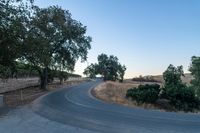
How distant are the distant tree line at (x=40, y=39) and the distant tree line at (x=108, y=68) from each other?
7986cm

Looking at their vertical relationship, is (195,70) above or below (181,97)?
above

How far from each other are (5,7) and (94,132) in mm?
17744

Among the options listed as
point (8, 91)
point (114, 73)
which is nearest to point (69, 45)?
point (8, 91)

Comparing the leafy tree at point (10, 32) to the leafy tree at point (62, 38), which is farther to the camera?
the leafy tree at point (62, 38)

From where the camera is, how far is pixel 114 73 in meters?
143

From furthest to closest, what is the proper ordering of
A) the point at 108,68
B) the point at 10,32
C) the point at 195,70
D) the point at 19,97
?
the point at 108,68 → the point at 195,70 → the point at 19,97 → the point at 10,32

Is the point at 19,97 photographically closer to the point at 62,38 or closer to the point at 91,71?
the point at 62,38

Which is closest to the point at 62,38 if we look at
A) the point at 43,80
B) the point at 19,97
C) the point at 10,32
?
the point at 43,80

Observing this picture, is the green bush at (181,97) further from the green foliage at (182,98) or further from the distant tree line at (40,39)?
the distant tree line at (40,39)

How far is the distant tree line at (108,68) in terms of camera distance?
142863mm

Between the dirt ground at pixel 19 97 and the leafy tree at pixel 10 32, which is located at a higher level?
the leafy tree at pixel 10 32

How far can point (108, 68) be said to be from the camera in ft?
472

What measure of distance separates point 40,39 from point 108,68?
10813 cm

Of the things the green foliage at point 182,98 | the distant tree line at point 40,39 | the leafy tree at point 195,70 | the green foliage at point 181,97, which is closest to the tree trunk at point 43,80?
the distant tree line at point 40,39
